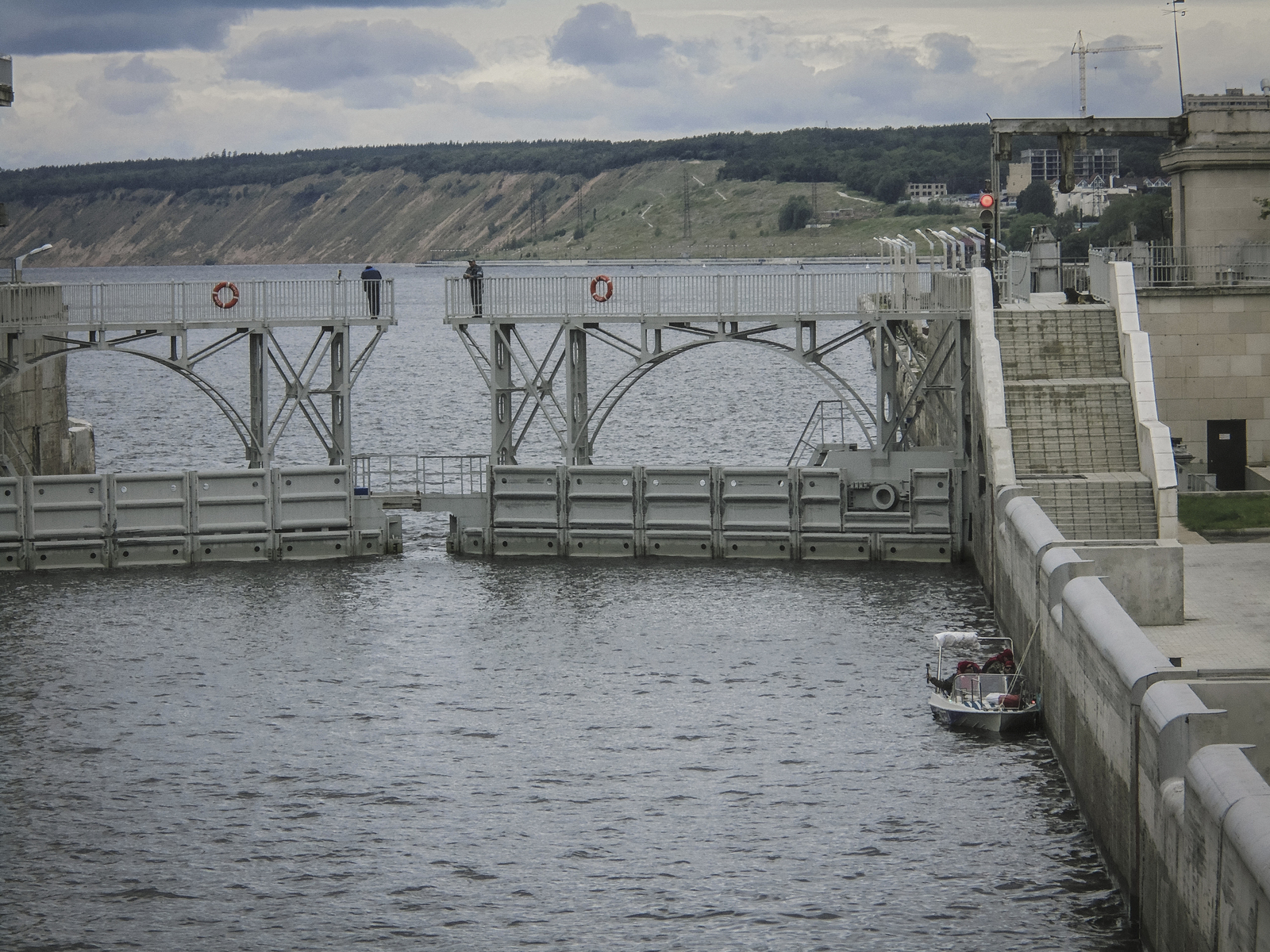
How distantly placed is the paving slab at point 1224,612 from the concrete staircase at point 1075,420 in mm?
1500

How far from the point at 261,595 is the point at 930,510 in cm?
1449

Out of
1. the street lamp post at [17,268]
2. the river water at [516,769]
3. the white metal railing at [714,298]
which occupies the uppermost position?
the street lamp post at [17,268]

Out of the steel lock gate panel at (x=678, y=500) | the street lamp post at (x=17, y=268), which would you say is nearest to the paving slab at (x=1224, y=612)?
the steel lock gate panel at (x=678, y=500)

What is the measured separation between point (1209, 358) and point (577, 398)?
14997 millimetres

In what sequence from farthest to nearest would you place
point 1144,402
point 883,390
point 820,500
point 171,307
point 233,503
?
point 171,307 < point 883,390 < point 233,503 < point 820,500 < point 1144,402

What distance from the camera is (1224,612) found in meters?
25.5

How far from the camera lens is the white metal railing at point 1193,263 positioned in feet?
136

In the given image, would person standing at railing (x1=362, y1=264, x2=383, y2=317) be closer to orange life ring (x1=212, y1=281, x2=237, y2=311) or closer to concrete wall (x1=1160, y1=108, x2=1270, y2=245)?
orange life ring (x1=212, y1=281, x2=237, y2=311)

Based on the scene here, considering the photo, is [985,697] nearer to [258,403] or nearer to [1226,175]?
[258,403]

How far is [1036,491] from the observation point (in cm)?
3139

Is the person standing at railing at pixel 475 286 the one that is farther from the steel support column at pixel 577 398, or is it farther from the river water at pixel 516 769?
the river water at pixel 516 769

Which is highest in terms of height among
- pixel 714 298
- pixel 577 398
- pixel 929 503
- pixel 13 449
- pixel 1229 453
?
pixel 714 298

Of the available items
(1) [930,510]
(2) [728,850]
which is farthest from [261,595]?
(2) [728,850]

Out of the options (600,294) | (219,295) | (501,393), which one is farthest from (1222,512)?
(219,295)
